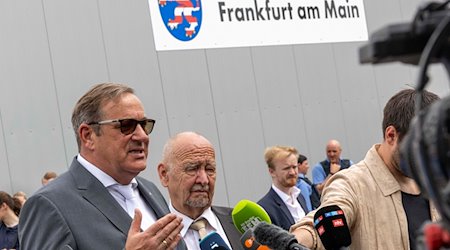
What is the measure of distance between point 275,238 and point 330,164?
11.3 metres

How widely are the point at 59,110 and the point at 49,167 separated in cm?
74

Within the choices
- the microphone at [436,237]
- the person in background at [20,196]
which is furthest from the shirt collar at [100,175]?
the person in background at [20,196]

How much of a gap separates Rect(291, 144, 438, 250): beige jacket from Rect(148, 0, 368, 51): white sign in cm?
955

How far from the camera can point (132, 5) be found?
43.0ft

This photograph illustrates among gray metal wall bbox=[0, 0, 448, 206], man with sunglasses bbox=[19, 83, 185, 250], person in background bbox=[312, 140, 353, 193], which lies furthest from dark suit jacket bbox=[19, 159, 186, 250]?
person in background bbox=[312, 140, 353, 193]

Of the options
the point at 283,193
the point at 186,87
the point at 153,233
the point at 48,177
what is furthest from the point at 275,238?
the point at 186,87

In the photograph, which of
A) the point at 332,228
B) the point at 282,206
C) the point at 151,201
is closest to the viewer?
the point at 332,228

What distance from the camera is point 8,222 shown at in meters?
10.2

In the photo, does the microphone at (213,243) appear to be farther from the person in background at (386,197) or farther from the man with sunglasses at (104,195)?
the person in background at (386,197)

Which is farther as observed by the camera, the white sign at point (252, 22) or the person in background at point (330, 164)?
the person in background at point (330, 164)

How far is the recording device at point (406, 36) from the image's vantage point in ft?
4.60

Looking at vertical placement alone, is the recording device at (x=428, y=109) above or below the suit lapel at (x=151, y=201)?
above

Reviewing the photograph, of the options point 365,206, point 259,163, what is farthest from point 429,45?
point 259,163

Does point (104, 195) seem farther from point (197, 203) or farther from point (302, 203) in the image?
point (302, 203)
